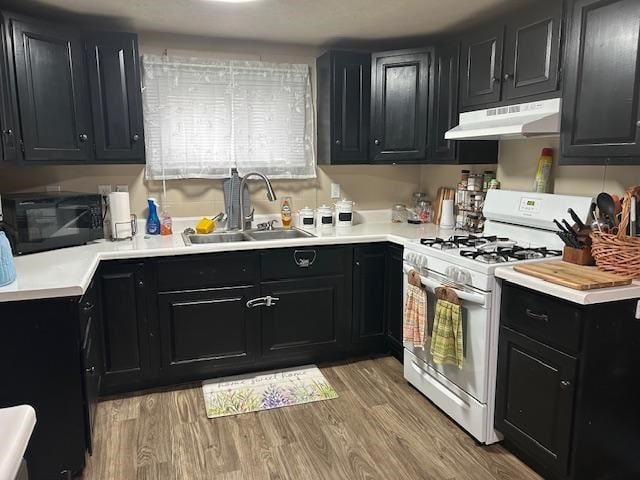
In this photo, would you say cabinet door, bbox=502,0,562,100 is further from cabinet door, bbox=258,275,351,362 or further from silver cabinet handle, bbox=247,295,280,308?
silver cabinet handle, bbox=247,295,280,308

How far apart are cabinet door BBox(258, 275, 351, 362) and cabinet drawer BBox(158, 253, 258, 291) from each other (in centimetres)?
16

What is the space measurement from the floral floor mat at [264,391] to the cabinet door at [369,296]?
41 cm

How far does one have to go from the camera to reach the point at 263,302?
290 centimetres

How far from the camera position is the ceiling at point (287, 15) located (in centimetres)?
250

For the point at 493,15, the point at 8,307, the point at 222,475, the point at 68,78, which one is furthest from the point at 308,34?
the point at 222,475

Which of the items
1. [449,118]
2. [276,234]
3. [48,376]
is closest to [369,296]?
[276,234]

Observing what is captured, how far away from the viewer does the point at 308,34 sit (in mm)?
3094

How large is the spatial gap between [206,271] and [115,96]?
114 cm

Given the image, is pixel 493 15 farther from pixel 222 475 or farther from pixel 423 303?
pixel 222 475

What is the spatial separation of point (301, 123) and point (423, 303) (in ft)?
5.41

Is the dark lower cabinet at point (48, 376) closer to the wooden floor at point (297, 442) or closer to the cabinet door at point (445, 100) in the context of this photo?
the wooden floor at point (297, 442)

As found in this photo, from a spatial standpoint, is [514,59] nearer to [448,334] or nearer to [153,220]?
[448,334]

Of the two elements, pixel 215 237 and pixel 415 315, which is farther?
pixel 215 237

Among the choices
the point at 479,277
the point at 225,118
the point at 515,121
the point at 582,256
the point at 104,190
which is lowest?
the point at 479,277
